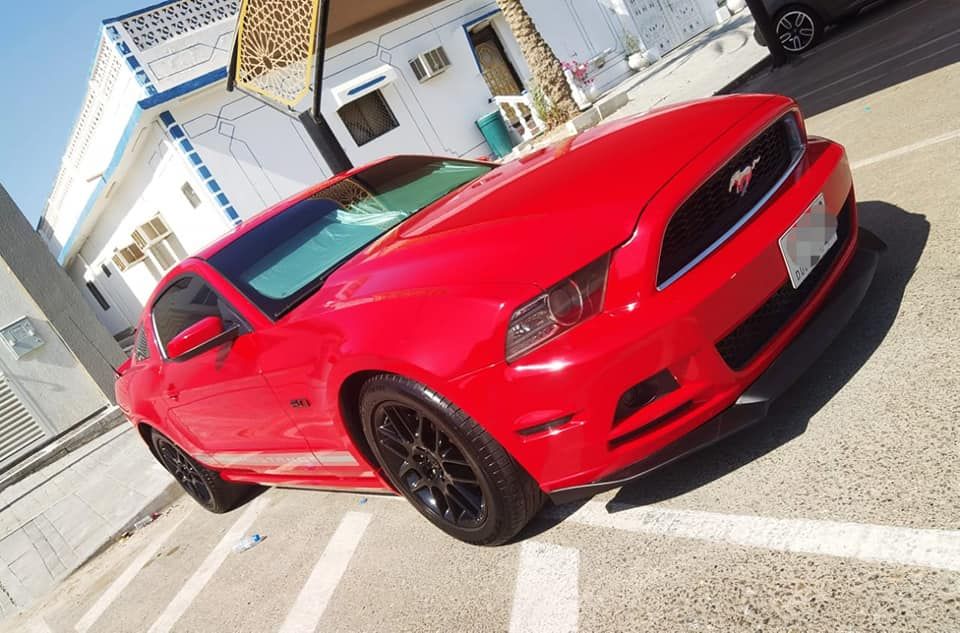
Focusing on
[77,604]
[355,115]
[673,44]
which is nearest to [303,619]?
[77,604]

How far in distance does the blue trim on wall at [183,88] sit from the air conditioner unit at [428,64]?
14.6 ft

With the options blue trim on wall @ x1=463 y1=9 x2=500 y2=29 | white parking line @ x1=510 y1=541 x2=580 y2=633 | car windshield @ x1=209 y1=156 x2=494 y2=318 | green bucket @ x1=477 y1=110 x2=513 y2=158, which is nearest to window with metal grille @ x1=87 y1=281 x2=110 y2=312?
green bucket @ x1=477 y1=110 x2=513 y2=158

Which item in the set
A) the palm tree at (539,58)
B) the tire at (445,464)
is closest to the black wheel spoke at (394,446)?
the tire at (445,464)

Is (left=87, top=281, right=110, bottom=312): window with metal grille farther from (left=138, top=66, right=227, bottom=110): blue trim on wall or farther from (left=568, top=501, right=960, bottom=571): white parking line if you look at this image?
(left=568, top=501, right=960, bottom=571): white parking line

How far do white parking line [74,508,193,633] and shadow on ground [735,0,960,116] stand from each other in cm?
652

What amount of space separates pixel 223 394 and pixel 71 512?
4.50 m

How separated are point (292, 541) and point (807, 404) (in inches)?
108

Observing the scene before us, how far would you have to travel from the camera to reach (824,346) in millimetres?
2404

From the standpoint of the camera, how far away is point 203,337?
128 inches

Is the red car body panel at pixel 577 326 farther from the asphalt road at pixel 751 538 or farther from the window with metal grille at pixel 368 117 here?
the window with metal grille at pixel 368 117

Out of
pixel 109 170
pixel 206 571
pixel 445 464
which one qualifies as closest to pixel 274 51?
pixel 206 571

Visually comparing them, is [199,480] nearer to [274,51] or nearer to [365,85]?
[274,51]

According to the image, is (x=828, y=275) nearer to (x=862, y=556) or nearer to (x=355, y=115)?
(x=862, y=556)

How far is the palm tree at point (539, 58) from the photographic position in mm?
12602
